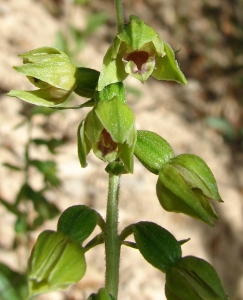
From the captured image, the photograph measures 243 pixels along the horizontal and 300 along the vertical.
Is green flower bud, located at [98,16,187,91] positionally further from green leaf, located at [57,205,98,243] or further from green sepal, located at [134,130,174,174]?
green leaf, located at [57,205,98,243]

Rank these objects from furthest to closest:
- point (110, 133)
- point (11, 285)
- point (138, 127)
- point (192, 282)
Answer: point (138, 127), point (11, 285), point (192, 282), point (110, 133)

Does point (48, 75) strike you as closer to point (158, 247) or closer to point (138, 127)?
point (158, 247)

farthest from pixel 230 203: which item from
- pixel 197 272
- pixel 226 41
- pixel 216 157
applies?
pixel 197 272

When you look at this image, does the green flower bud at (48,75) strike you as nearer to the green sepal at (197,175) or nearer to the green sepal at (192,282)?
the green sepal at (197,175)

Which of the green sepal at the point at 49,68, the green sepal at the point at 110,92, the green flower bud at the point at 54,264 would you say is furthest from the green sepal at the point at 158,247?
the green sepal at the point at 49,68

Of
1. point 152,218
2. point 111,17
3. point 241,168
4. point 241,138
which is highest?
point 111,17

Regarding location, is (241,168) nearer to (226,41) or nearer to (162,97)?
(162,97)

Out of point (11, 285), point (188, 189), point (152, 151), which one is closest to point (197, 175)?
point (188, 189)
